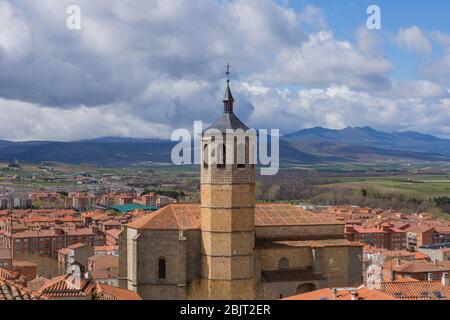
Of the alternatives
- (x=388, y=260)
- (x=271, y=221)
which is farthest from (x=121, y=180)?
(x=271, y=221)

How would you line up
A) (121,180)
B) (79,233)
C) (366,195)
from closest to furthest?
(79,233) < (366,195) < (121,180)

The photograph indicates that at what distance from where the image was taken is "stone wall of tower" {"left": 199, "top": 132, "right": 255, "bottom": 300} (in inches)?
1264

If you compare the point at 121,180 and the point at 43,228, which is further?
the point at 121,180

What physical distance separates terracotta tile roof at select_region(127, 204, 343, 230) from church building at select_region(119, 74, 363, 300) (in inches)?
2.2

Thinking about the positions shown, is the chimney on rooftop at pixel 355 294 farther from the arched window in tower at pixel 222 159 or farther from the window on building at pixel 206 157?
the window on building at pixel 206 157

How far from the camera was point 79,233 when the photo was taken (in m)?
69.2

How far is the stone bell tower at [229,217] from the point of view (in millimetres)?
32094

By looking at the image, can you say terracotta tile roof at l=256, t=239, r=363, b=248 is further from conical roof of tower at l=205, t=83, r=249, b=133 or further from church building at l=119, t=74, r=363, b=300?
conical roof of tower at l=205, t=83, r=249, b=133

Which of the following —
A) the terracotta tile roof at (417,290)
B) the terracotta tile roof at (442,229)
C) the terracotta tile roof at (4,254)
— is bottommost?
the terracotta tile roof at (442,229)

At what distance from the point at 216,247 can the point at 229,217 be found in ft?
4.98

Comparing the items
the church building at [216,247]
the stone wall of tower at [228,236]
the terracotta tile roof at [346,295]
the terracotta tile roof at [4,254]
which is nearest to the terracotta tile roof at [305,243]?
the church building at [216,247]

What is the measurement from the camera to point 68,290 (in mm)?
20516
